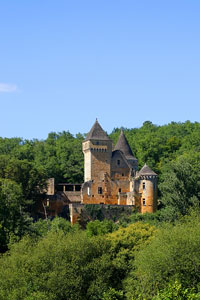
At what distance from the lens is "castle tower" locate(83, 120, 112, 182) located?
2923 inches

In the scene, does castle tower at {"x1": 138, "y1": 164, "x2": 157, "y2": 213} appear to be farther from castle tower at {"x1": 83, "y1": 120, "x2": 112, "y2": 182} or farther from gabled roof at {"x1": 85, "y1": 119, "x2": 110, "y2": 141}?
gabled roof at {"x1": 85, "y1": 119, "x2": 110, "y2": 141}

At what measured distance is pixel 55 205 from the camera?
73625mm

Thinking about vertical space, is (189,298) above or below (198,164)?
below

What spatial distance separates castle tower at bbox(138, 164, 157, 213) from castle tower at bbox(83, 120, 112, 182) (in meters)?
3.79

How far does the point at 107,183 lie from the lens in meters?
74.4

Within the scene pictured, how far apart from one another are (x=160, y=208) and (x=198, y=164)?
6.06 meters

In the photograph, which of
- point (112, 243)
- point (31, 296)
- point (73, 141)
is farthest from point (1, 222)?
point (73, 141)

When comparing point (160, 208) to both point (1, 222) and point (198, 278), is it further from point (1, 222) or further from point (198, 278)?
point (198, 278)

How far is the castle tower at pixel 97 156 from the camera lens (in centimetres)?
7425

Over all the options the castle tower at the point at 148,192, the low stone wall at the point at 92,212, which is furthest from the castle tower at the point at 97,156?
the low stone wall at the point at 92,212

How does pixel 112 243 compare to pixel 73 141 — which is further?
pixel 73 141

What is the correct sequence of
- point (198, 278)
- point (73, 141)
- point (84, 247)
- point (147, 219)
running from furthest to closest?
1. point (73, 141)
2. point (147, 219)
3. point (84, 247)
4. point (198, 278)

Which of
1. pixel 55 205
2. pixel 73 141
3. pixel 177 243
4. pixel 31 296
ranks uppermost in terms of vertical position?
pixel 73 141

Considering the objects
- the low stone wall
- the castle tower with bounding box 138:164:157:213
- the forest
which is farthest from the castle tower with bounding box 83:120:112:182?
the forest
